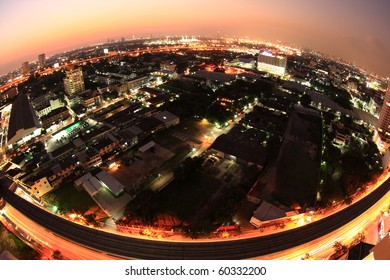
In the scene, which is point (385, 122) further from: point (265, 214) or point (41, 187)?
point (41, 187)

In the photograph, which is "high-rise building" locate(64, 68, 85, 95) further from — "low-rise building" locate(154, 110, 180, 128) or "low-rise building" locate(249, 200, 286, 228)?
"low-rise building" locate(249, 200, 286, 228)

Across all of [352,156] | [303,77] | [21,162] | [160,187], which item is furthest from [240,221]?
[303,77]

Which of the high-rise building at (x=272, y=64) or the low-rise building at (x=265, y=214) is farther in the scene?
the high-rise building at (x=272, y=64)

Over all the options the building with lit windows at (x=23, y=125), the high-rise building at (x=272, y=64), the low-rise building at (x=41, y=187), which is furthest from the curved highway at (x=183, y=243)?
the high-rise building at (x=272, y=64)

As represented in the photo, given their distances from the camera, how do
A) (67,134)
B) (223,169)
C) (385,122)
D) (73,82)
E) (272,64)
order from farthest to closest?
1. (272,64)
2. (73,82)
3. (385,122)
4. (67,134)
5. (223,169)

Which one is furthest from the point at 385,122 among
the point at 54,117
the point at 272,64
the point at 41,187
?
the point at 54,117

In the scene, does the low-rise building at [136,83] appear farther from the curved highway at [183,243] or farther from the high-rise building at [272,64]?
the high-rise building at [272,64]
